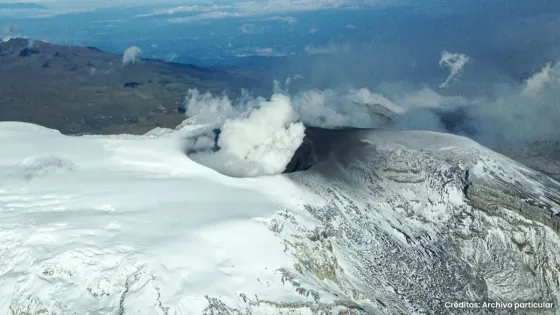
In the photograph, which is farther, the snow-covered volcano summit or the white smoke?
the white smoke

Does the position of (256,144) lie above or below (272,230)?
above

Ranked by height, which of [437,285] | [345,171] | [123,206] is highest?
[123,206]

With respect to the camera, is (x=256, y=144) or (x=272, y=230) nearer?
(x=272, y=230)

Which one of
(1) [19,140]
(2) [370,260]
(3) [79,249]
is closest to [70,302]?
(3) [79,249]

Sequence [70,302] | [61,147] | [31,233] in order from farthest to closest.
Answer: [61,147]
[31,233]
[70,302]

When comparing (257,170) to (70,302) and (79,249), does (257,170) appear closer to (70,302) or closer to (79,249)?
(79,249)
